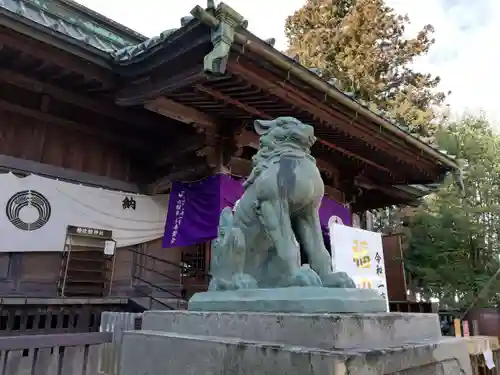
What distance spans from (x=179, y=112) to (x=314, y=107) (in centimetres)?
178

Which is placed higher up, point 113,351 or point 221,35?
point 221,35

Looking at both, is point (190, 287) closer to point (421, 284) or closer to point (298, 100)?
point (298, 100)

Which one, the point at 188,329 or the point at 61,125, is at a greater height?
the point at 61,125

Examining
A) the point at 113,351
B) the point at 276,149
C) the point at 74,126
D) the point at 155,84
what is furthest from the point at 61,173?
the point at 276,149

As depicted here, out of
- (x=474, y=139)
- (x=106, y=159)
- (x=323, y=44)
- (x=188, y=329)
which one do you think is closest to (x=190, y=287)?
(x=106, y=159)

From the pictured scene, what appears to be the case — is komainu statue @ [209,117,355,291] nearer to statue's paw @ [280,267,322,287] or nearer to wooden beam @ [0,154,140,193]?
statue's paw @ [280,267,322,287]

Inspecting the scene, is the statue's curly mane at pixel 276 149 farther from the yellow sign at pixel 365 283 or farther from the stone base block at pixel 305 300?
the yellow sign at pixel 365 283

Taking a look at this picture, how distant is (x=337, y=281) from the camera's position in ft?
7.16

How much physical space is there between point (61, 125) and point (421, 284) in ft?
28.7

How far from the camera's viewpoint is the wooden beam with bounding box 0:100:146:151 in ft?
17.8

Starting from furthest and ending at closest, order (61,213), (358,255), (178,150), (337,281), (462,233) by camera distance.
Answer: (462,233), (358,255), (178,150), (61,213), (337,281)

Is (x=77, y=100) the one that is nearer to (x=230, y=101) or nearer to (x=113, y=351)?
(x=230, y=101)

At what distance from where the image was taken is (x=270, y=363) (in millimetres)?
1804

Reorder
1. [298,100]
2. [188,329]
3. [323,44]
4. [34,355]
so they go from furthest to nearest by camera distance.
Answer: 1. [323,44]
2. [298,100]
3. [34,355]
4. [188,329]
